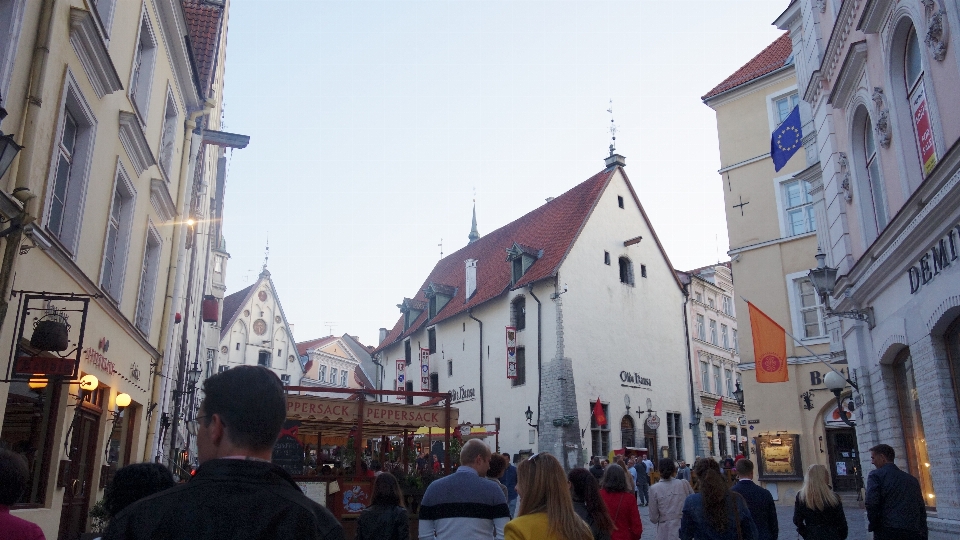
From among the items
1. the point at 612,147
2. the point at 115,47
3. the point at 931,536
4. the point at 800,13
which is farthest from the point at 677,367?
the point at 115,47

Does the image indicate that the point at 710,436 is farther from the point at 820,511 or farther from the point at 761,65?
the point at 820,511

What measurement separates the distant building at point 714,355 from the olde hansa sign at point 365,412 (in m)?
24.6

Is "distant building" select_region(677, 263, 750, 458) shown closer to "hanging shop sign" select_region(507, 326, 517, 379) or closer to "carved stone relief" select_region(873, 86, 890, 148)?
"hanging shop sign" select_region(507, 326, 517, 379)

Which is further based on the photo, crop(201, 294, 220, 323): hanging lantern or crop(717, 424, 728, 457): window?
crop(717, 424, 728, 457): window

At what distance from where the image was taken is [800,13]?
14797 millimetres

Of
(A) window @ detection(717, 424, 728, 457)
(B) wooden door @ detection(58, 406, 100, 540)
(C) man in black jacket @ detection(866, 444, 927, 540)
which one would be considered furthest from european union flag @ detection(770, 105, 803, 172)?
(A) window @ detection(717, 424, 728, 457)

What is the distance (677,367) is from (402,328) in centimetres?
1607

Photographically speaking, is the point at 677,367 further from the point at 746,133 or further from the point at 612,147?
the point at 746,133

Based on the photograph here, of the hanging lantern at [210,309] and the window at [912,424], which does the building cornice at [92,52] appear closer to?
the window at [912,424]

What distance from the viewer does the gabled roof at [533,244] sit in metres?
30.3

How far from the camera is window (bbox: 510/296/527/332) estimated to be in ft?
99.1

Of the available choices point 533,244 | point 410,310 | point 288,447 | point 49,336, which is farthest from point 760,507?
point 410,310

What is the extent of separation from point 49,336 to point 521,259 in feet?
81.6

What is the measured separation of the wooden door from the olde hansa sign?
2.84 m
